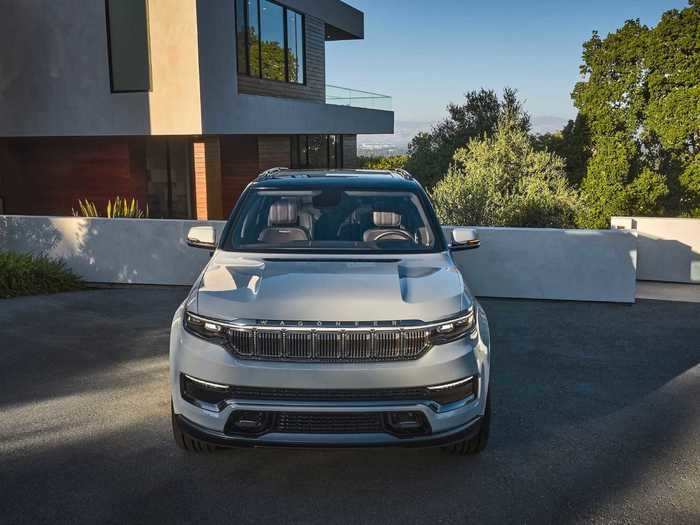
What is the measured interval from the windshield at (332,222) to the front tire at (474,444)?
1.39 m

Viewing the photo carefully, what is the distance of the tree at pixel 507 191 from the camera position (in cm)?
1527

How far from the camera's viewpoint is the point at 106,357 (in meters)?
7.73

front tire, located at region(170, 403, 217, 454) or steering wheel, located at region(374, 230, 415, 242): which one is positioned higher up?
steering wheel, located at region(374, 230, 415, 242)

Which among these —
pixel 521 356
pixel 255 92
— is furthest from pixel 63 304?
pixel 255 92

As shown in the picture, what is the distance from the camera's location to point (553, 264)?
35.3ft

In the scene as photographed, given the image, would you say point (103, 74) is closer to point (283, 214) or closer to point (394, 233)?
point (283, 214)

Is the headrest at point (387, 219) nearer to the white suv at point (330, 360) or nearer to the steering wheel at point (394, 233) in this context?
the steering wheel at point (394, 233)

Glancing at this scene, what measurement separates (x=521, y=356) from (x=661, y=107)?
17.7 metres

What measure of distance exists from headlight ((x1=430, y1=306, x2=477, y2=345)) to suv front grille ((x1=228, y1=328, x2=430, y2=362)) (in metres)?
0.14

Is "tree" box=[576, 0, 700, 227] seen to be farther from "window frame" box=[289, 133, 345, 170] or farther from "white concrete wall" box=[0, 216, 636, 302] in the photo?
"white concrete wall" box=[0, 216, 636, 302]

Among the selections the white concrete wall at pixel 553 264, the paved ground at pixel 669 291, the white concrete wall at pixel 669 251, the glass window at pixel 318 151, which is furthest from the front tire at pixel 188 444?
the glass window at pixel 318 151

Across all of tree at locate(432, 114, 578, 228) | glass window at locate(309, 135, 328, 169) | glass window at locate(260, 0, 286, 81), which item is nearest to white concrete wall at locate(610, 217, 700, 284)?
tree at locate(432, 114, 578, 228)

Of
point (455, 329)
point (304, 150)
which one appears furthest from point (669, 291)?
point (304, 150)

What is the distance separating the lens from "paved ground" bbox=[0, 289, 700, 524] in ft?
14.2
